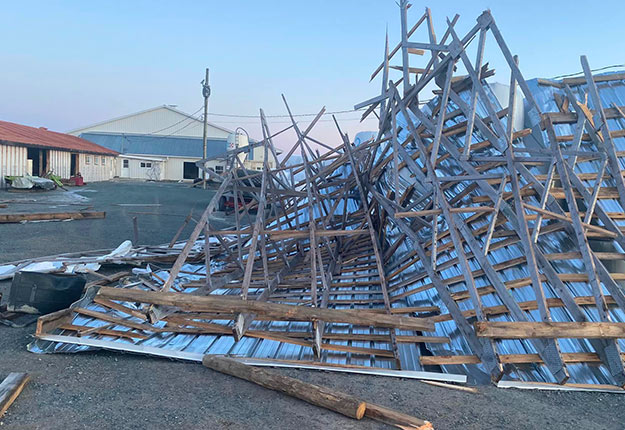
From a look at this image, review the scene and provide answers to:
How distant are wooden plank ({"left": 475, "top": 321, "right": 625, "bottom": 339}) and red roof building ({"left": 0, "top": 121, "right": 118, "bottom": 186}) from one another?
26.7 metres

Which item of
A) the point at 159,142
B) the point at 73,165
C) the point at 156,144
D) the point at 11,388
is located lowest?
the point at 11,388

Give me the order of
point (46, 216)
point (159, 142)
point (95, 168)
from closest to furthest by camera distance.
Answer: point (46, 216) < point (95, 168) < point (159, 142)

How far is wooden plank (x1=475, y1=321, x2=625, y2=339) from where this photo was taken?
4445 mm

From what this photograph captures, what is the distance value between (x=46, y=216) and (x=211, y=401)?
1309 cm

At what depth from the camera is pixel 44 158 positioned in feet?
92.8

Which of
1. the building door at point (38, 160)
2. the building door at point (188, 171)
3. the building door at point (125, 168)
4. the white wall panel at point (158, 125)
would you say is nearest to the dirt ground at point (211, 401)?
the building door at point (38, 160)

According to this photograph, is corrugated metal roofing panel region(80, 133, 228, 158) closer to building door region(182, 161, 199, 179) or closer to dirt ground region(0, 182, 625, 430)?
building door region(182, 161, 199, 179)

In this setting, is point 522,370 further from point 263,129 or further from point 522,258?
point 263,129

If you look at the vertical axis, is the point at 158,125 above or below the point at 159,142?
above

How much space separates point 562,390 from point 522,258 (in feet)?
6.14

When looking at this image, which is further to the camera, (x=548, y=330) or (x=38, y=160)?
(x=38, y=160)

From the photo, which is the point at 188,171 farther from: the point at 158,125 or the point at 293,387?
the point at 293,387

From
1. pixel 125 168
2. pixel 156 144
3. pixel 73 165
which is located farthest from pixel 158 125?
pixel 73 165

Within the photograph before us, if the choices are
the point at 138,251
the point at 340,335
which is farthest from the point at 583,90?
the point at 138,251
